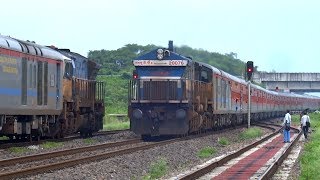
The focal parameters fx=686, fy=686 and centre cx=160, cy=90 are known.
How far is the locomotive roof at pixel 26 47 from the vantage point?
71.7ft

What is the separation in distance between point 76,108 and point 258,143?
7.96 metres

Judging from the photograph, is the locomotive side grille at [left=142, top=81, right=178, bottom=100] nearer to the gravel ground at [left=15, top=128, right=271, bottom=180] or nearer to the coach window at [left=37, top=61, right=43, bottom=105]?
the gravel ground at [left=15, top=128, right=271, bottom=180]

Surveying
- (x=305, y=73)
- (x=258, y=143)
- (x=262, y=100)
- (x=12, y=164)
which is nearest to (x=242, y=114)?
(x=262, y=100)

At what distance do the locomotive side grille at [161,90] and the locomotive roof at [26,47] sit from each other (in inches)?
168

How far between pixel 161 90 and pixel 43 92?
20.7 ft

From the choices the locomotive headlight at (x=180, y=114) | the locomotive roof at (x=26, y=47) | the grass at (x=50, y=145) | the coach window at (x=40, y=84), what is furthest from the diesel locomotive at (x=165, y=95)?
the coach window at (x=40, y=84)

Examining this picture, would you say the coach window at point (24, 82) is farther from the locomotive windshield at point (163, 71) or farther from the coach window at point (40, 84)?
the locomotive windshield at point (163, 71)

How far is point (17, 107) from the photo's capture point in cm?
2262

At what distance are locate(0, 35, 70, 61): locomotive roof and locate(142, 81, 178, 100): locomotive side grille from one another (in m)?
4.26

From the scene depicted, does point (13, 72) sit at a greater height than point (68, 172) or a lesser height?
greater

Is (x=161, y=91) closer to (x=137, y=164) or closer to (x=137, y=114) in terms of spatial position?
(x=137, y=114)

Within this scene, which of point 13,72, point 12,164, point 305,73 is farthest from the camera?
point 305,73

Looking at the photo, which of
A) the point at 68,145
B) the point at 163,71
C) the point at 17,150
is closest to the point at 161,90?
the point at 163,71

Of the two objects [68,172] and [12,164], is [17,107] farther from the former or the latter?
[68,172]
